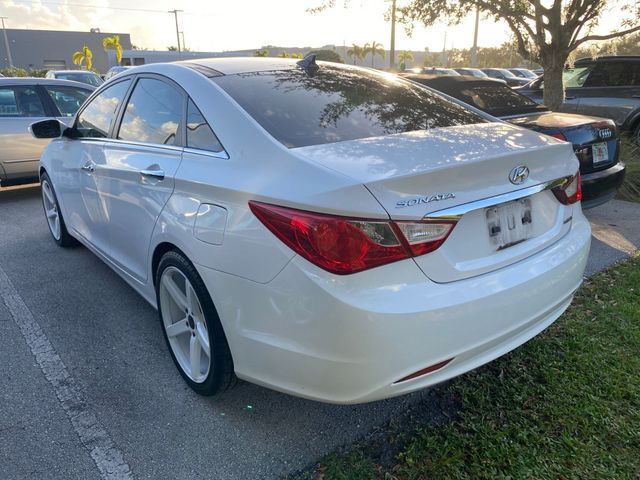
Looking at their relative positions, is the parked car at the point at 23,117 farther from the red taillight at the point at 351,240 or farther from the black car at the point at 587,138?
the red taillight at the point at 351,240

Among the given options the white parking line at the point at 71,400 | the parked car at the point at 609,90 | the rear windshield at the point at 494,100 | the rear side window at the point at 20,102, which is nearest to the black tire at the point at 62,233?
the white parking line at the point at 71,400

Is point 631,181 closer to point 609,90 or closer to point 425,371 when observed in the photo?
point 609,90

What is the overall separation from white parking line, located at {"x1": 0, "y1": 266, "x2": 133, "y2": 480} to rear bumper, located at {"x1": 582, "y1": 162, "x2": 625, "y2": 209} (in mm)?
4345

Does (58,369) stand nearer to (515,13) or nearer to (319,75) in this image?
(319,75)

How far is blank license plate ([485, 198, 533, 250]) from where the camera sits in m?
2.05

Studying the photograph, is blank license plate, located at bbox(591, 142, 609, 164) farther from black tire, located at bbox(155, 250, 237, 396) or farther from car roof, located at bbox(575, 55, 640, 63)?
car roof, located at bbox(575, 55, 640, 63)

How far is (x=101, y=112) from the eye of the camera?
12.3 feet

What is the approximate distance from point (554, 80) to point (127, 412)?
806 cm

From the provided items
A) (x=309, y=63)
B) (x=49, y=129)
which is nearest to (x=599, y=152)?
(x=309, y=63)

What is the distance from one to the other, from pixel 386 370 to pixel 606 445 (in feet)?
3.80

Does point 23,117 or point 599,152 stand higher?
point 23,117

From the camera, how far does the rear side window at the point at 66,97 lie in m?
7.48

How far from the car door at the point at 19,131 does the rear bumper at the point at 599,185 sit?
22.4ft

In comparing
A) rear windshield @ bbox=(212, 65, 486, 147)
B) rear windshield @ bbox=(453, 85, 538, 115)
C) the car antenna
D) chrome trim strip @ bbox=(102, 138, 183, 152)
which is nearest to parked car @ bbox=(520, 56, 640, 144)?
rear windshield @ bbox=(453, 85, 538, 115)
